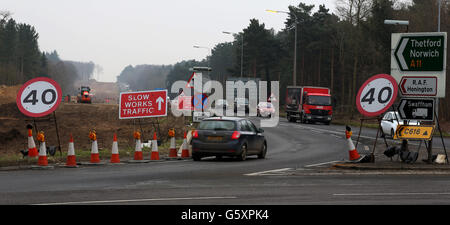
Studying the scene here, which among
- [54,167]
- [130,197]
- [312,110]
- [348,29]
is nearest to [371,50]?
[348,29]

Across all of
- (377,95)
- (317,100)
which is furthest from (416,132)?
(317,100)

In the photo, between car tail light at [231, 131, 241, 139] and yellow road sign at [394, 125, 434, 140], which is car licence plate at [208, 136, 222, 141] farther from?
yellow road sign at [394, 125, 434, 140]

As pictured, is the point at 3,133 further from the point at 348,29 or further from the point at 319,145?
the point at 348,29

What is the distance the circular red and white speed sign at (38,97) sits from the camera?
1802 cm

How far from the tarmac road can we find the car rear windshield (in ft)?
5.02

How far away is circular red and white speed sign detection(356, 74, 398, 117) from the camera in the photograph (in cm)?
1672

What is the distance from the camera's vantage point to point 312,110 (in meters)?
49.2

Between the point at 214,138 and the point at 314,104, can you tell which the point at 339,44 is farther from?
the point at 214,138

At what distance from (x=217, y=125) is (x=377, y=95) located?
17.5ft

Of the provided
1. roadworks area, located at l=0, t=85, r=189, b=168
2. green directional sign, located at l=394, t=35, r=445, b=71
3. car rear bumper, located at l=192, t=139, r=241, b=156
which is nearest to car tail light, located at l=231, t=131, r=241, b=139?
car rear bumper, located at l=192, t=139, r=241, b=156

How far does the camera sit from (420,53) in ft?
57.3

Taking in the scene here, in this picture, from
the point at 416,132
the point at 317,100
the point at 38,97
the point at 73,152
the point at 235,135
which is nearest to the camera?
the point at 73,152

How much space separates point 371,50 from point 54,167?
55.8m
